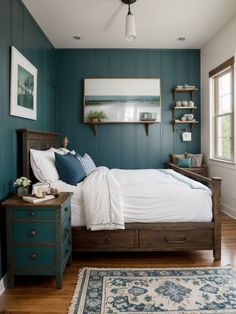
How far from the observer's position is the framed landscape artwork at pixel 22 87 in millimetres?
2539

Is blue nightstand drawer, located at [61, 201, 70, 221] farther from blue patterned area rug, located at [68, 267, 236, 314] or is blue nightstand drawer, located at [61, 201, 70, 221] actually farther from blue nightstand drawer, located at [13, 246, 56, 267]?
blue patterned area rug, located at [68, 267, 236, 314]

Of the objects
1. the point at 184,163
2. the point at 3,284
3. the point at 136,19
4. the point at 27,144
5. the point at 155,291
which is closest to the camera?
the point at 155,291

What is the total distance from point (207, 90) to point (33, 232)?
3.96 m

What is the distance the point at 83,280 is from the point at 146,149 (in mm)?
3100

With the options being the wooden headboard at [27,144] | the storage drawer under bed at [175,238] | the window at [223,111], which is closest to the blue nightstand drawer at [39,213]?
the wooden headboard at [27,144]

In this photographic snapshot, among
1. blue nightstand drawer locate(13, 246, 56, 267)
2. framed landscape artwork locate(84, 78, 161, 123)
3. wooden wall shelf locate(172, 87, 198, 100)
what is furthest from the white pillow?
wooden wall shelf locate(172, 87, 198, 100)

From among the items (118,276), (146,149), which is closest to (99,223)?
(118,276)

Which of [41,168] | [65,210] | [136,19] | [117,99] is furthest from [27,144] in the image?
[117,99]

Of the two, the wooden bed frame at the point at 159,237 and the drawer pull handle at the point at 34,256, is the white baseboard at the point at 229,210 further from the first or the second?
the drawer pull handle at the point at 34,256

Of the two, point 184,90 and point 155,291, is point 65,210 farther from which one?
point 184,90

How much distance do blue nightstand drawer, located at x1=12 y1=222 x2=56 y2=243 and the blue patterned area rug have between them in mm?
502

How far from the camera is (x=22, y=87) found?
284cm

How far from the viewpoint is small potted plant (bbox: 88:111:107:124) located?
467cm

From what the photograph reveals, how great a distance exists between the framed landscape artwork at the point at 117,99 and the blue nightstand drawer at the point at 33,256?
3.07 m
